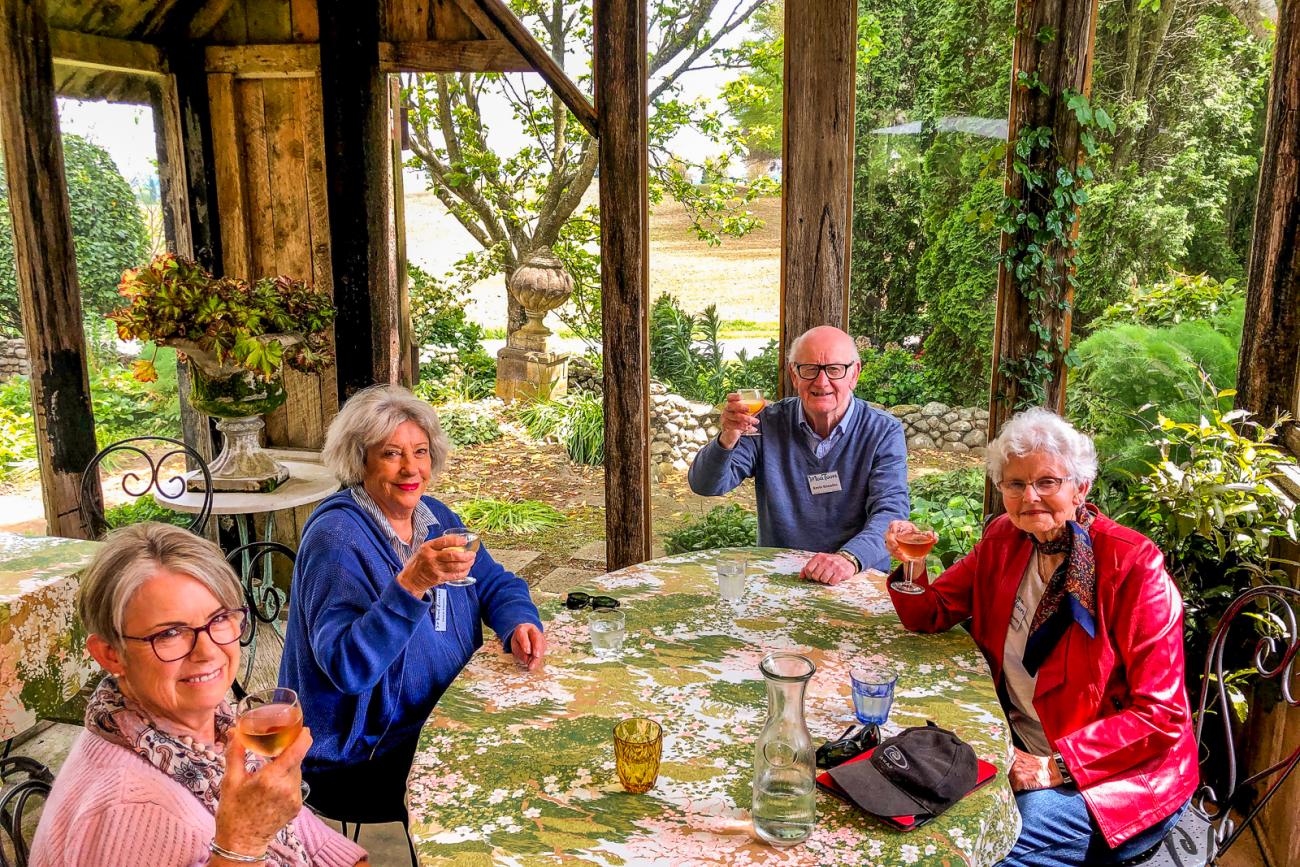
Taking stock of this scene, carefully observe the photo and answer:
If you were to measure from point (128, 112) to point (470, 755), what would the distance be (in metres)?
5.04

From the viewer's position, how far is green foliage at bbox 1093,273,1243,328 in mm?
4391

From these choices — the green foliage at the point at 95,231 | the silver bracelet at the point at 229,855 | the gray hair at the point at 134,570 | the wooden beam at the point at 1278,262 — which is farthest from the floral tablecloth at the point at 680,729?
the green foliage at the point at 95,231

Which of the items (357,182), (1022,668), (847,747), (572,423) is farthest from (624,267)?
(572,423)

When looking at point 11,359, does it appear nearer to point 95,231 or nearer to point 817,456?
point 95,231

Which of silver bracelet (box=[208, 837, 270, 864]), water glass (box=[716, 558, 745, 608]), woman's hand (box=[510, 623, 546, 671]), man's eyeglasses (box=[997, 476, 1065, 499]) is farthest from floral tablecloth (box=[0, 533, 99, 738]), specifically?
man's eyeglasses (box=[997, 476, 1065, 499])

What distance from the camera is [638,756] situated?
1.51m

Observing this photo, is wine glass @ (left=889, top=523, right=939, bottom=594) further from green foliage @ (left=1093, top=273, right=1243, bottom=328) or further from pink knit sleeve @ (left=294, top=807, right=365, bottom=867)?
green foliage @ (left=1093, top=273, right=1243, bottom=328)

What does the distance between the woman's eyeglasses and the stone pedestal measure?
6.89m

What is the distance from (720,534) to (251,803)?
11.6 feet

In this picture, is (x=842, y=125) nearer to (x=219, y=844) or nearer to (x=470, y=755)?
(x=470, y=755)

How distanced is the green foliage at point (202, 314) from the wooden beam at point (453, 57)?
1126 mm

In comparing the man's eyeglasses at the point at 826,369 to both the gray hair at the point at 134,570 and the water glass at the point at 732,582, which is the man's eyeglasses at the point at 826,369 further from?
the gray hair at the point at 134,570

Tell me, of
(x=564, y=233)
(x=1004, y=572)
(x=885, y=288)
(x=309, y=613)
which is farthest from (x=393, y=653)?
(x=564, y=233)

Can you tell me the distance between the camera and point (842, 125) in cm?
330
